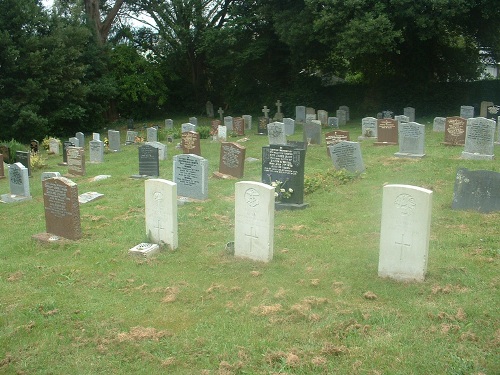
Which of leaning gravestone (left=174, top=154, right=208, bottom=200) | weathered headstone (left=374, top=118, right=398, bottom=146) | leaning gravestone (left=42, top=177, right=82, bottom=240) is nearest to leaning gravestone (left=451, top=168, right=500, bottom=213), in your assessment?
leaning gravestone (left=174, top=154, right=208, bottom=200)

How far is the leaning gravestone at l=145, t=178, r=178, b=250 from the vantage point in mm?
8156

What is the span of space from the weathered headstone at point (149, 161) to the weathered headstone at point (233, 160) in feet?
6.12

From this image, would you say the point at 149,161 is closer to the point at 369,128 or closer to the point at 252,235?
the point at 252,235

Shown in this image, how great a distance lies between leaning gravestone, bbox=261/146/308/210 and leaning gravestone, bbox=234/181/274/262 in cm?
297

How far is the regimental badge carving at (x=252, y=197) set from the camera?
748 cm

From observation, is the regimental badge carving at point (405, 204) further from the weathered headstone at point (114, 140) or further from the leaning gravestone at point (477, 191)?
the weathered headstone at point (114, 140)

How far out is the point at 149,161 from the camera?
14.8 metres

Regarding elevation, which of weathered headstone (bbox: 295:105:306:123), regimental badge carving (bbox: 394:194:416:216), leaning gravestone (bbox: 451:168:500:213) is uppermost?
weathered headstone (bbox: 295:105:306:123)

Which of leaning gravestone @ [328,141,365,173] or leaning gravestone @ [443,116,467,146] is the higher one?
leaning gravestone @ [443,116,467,146]

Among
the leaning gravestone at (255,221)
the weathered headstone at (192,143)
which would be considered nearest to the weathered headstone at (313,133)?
the weathered headstone at (192,143)

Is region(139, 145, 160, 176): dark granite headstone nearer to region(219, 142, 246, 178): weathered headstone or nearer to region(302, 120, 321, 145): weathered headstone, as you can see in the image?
region(219, 142, 246, 178): weathered headstone

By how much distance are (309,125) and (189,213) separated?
31.9ft

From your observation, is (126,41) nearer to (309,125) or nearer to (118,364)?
(309,125)

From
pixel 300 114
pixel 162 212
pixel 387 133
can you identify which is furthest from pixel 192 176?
pixel 300 114
